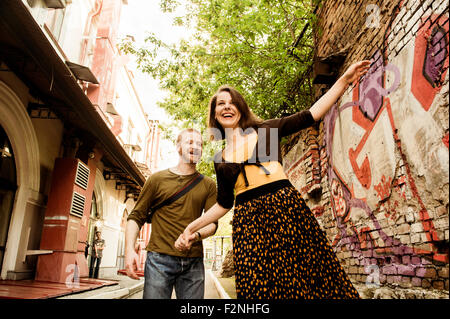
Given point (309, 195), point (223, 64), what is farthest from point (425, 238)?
point (223, 64)

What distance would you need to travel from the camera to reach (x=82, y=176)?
7.80 m

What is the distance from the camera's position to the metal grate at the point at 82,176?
7.57 meters

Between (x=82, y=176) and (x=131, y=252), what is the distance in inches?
241

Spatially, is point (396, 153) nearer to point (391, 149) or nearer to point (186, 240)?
point (391, 149)

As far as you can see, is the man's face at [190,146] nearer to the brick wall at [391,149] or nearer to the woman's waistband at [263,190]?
the woman's waistband at [263,190]

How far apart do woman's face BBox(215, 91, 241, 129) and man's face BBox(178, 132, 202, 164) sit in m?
0.50

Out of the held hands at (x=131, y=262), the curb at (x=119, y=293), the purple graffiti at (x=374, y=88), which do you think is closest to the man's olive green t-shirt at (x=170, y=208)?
the held hands at (x=131, y=262)

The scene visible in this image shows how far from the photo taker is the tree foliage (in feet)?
22.4

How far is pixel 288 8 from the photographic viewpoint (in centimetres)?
726

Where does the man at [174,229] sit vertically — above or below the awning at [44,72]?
below

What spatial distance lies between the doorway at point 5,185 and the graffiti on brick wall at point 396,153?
6.43 metres
